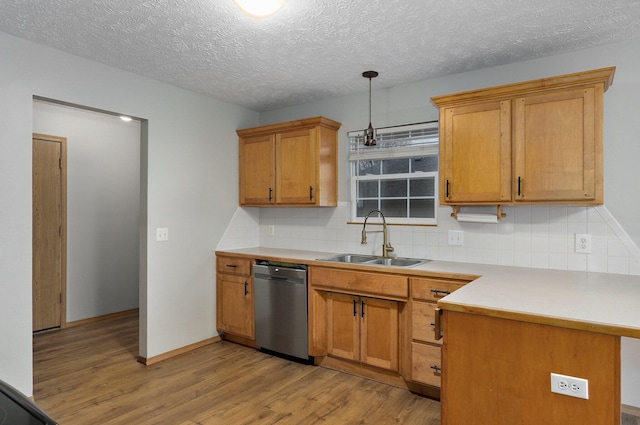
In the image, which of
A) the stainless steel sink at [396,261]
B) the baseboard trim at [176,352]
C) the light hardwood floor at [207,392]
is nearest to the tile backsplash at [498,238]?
the stainless steel sink at [396,261]

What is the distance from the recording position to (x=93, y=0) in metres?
2.04

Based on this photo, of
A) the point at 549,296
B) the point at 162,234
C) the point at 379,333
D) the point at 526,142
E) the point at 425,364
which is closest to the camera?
the point at 549,296

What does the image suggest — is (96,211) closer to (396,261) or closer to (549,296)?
(396,261)

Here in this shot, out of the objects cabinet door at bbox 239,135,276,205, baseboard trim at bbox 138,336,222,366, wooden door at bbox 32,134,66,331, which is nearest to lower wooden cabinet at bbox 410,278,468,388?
cabinet door at bbox 239,135,276,205

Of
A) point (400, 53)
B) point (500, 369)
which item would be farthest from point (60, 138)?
point (500, 369)

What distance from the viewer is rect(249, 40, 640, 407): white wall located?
247cm

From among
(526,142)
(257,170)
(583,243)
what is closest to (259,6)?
(526,142)

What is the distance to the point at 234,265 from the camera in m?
3.72

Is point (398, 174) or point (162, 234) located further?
point (398, 174)

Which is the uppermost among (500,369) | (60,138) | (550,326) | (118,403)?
(60,138)

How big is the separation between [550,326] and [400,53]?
78.6 inches

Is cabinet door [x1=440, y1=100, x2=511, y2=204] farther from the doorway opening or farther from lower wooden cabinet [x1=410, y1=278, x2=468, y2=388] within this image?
the doorway opening

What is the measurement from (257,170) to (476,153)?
7.08ft

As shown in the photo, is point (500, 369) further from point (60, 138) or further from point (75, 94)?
point (60, 138)
